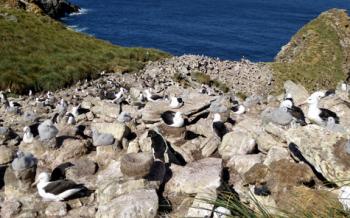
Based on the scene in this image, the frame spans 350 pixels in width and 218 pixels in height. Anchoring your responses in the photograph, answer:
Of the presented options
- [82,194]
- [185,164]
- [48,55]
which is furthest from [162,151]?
[48,55]

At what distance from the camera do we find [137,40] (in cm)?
9194

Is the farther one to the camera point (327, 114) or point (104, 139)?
point (327, 114)

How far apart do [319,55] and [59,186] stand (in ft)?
150

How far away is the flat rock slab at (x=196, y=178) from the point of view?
930 cm

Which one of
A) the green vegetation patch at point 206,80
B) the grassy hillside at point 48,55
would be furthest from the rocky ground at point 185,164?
the green vegetation patch at point 206,80

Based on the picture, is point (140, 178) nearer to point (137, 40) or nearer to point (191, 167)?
point (191, 167)

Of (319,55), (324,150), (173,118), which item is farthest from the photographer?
(319,55)

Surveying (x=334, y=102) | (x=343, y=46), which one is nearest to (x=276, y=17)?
(x=343, y=46)

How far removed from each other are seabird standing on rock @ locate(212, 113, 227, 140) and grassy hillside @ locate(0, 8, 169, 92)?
19.4m

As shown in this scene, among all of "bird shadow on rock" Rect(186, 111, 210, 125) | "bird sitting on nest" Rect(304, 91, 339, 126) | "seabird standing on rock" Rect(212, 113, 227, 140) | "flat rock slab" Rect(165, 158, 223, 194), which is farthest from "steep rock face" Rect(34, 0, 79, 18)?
"flat rock slab" Rect(165, 158, 223, 194)

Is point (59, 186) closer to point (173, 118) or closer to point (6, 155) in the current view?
point (6, 155)

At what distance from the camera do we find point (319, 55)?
51.3 m

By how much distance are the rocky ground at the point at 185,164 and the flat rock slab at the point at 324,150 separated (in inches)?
0.7

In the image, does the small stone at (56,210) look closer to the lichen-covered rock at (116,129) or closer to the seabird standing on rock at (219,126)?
the lichen-covered rock at (116,129)
